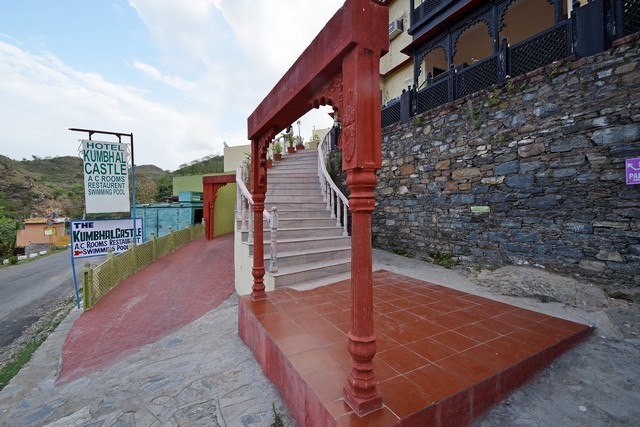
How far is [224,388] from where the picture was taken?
2.76 metres

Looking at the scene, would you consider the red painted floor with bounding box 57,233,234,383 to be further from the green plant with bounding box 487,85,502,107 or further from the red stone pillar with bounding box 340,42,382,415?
the green plant with bounding box 487,85,502,107

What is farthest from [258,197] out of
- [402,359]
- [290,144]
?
[290,144]

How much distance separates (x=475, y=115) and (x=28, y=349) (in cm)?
949

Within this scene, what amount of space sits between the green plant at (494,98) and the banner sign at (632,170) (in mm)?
2081

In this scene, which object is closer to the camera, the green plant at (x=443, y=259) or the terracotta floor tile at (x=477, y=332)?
the terracotta floor tile at (x=477, y=332)

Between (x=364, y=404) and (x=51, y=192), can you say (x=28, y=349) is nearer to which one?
(x=364, y=404)

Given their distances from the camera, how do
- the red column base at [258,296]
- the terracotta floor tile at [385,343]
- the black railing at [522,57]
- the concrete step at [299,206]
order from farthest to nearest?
the concrete step at [299,206]
the red column base at [258,296]
the black railing at [522,57]
the terracotta floor tile at [385,343]

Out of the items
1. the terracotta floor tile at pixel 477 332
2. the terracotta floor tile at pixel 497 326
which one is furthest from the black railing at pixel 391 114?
the terracotta floor tile at pixel 477 332

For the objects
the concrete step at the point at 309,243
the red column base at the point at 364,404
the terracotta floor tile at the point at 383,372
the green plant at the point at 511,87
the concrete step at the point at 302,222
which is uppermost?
the green plant at the point at 511,87

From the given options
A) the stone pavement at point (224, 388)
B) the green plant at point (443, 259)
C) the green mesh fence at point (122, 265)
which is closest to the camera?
the stone pavement at point (224, 388)

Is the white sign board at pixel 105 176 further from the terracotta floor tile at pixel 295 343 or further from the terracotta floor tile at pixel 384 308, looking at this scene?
the terracotta floor tile at pixel 384 308

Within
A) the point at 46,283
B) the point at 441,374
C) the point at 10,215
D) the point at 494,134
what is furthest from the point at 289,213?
the point at 10,215

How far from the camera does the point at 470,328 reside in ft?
9.58

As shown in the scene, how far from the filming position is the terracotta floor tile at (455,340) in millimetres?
2531
